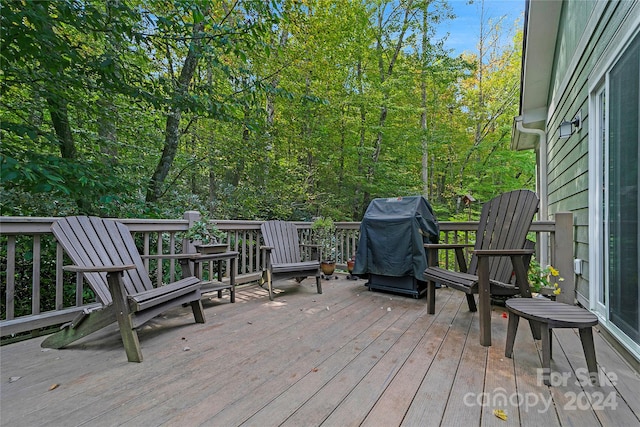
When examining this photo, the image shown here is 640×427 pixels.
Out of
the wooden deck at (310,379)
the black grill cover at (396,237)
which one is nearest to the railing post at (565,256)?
the wooden deck at (310,379)

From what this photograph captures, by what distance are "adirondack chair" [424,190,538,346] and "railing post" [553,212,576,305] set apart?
0.44 m

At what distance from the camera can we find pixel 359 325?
262 cm

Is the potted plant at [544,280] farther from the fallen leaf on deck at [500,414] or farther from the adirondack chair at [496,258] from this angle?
the fallen leaf on deck at [500,414]

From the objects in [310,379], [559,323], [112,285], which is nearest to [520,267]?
[559,323]

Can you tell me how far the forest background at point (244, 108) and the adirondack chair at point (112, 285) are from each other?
0.85m

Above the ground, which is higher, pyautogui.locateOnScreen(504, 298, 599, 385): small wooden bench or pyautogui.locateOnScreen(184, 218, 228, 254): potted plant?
pyautogui.locateOnScreen(184, 218, 228, 254): potted plant

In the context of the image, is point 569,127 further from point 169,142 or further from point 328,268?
point 169,142

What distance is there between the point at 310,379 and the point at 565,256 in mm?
3048

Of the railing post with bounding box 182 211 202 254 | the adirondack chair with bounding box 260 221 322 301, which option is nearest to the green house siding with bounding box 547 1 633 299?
the adirondack chair with bounding box 260 221 322 301

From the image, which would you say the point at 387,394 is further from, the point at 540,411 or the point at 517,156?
the point at 517,156

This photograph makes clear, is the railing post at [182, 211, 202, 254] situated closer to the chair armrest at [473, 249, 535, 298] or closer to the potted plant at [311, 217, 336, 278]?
the potted plant at [311, 217, 336, 278]

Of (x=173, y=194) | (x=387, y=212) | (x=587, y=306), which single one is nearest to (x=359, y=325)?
(x=387, y=212)

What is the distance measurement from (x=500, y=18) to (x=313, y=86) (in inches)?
339

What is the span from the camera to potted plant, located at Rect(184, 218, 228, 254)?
320cm
